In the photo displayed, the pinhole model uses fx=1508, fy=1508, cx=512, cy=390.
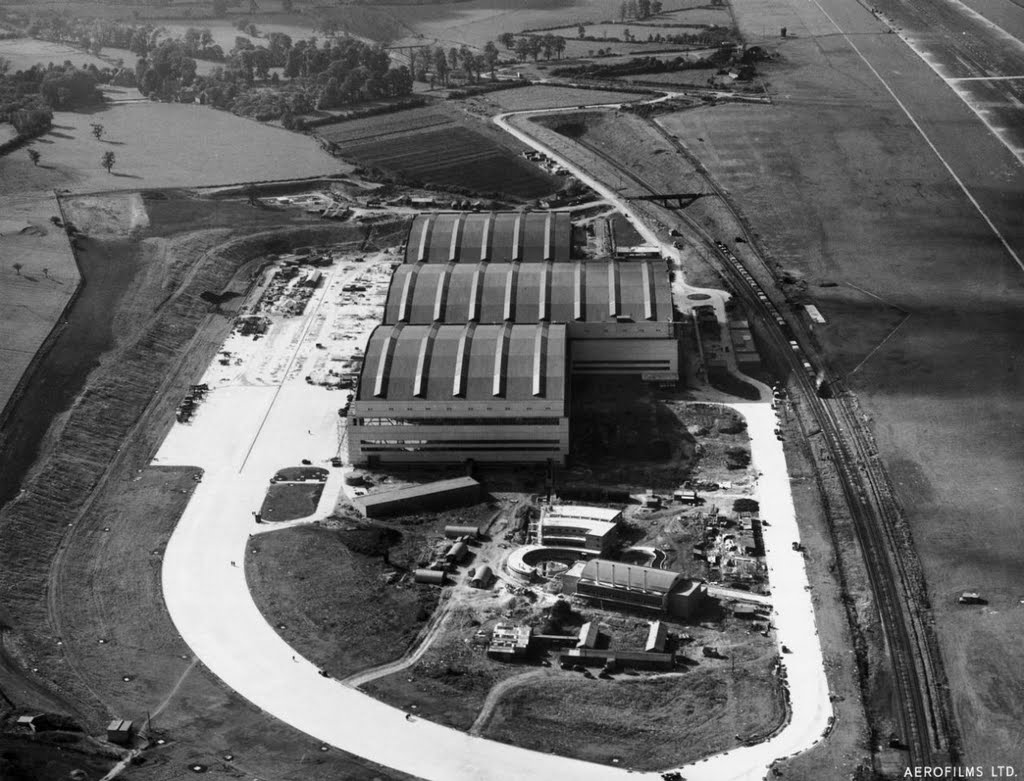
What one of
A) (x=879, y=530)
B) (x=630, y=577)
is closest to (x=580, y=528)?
(x=630, y=577)

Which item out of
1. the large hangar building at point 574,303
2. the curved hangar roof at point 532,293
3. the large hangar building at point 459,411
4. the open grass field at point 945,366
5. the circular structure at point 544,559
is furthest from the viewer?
the curved hangar roof at point 532,293

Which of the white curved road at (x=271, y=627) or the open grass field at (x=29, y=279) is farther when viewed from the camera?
the open grass field at (x=29, y=279)

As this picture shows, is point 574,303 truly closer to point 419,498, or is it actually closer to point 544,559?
point 419,498

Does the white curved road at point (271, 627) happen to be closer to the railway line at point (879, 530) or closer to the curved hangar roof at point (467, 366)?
Answer: the railway line at point (879, 530)

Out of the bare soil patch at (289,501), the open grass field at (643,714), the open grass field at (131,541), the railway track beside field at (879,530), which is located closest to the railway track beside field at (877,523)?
the railway track beside field at (879,530)

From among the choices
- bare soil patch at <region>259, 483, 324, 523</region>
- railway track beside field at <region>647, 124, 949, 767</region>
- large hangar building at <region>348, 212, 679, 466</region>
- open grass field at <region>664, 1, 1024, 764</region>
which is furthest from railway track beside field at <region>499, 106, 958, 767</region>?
bare soil patch at <region>259, 483, 324, 523</region>

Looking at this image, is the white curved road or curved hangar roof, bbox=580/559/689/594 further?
curved hangar roof, bbox=580/559/689/594

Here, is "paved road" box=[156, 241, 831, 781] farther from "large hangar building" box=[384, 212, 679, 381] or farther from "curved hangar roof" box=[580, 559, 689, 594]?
"large hangar building" box=[384, 212, 679, 381]
